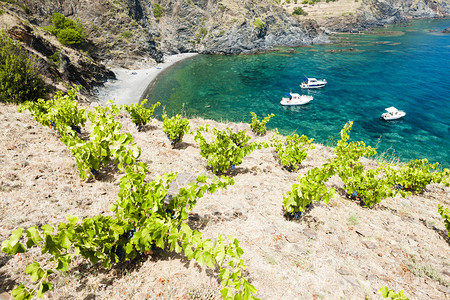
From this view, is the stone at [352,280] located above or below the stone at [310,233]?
above

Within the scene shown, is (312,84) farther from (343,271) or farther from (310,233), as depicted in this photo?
(343,271)

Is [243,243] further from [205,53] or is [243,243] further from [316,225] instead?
[205,53]

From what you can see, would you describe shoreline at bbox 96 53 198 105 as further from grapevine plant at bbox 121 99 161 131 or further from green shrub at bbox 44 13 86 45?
grapevine plant at bbox 121 99 161 131

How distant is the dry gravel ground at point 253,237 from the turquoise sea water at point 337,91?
1518 cm

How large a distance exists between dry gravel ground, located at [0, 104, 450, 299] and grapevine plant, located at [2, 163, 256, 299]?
0.53 m

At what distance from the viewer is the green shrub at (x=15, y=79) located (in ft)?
44.7

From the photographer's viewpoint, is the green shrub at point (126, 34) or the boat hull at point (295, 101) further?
the green shrub at point (126, 34)

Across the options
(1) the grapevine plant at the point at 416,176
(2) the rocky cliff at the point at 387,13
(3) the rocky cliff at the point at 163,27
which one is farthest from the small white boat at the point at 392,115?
(2) the rocky cliff at the point at 387,13

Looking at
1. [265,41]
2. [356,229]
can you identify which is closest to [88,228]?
[356,229]

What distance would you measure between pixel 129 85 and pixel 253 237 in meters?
45.2

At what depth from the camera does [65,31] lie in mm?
43500

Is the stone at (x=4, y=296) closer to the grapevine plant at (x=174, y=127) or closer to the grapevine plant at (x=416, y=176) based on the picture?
the grapevine plant at (x=174, y=127)

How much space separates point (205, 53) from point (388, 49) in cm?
6153

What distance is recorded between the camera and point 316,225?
21.7 feet
